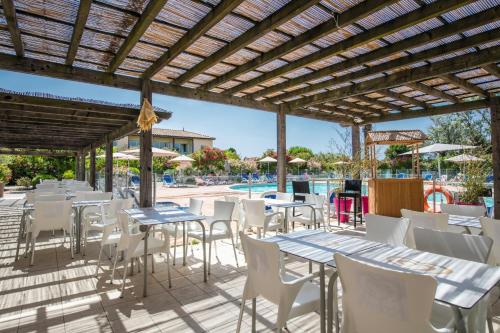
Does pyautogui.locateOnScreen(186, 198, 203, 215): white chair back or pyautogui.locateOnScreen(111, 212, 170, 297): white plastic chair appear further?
pyautogui.locateOnScreen(186, 198, 203, 215): white chair back

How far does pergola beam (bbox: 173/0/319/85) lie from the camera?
2934mm

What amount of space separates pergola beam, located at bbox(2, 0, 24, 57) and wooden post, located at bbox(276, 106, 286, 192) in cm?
503

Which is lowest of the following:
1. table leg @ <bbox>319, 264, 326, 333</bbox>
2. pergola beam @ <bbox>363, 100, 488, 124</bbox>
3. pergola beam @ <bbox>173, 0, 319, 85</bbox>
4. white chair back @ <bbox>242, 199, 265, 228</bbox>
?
table leg @ <bbox>319, 264, 326, 333</bbox>

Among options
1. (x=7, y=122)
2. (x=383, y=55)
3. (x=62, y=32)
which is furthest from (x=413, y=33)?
(x=7, y=122)

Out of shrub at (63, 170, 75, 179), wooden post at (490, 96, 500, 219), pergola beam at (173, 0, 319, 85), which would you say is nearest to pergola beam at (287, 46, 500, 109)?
wooden post at (490, 96, 500, 219)

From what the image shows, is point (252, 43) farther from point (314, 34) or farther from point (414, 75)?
point (414, 75)

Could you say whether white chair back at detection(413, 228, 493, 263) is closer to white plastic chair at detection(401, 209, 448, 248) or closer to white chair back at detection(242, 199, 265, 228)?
white plastic chair at detection(401, 209, 448, 248)

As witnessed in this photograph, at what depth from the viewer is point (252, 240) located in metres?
1.94

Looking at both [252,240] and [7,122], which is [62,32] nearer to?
[252,240]

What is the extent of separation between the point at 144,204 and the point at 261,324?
329 centimetres

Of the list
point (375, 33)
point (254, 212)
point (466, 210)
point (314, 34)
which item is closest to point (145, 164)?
point (254, 212)

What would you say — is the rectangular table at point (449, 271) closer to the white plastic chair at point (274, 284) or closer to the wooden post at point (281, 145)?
the white plastic chair at point (274, 284)

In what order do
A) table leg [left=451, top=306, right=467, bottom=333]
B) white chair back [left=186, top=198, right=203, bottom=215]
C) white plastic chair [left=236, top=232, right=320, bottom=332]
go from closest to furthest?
1. table leg [left=451, top=306, right=467, bottom=333]
2. white plastic chair [left=236, top=232, right=320, bottom=332]
3. white chair back [left=186, top=198, right=203, bottom=215]

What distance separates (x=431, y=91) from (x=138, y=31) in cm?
563
